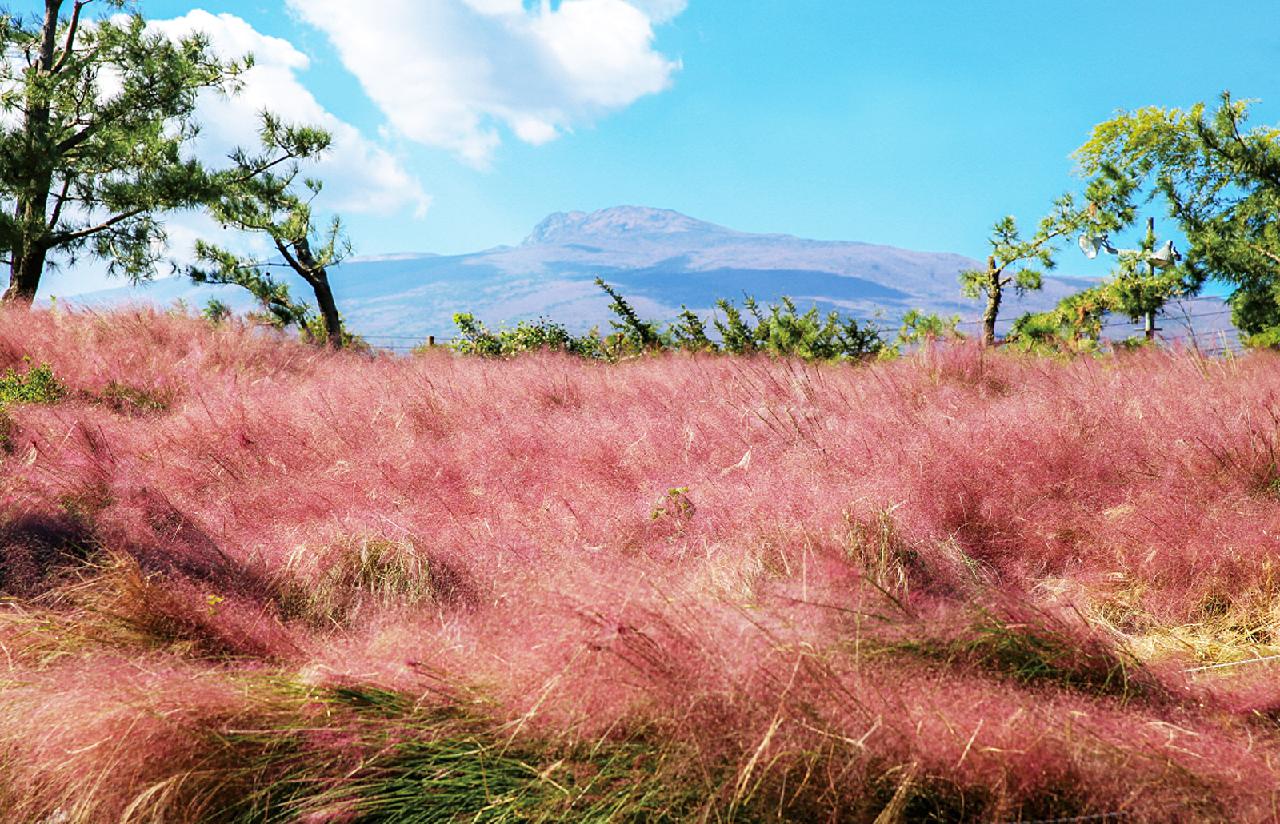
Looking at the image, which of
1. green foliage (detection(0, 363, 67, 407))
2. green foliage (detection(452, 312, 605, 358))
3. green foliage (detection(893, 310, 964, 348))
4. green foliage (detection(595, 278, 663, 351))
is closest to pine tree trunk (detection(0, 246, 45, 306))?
green foliage (detection(452, 312, 605, 358))

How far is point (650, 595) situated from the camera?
2.95 meters

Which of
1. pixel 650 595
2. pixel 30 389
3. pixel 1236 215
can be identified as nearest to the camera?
pixel 650 595

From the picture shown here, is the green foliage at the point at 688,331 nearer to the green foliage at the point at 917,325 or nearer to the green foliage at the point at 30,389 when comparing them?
the green foliage at the point at 917,325

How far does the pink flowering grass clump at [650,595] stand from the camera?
2.49 m

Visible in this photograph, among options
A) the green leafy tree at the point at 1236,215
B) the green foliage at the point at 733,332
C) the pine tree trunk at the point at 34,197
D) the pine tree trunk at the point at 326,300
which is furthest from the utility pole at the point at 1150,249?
the pine tree trunk at the point at 34,197

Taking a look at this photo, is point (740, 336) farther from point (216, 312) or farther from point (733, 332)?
point (216, 312)

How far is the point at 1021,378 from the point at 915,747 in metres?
6.04

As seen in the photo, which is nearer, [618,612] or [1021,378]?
[618,612]

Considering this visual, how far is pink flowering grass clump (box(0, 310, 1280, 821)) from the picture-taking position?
8.17ft

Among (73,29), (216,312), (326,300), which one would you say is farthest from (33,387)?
(73,29)

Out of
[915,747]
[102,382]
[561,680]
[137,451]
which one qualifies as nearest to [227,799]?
[561,680]

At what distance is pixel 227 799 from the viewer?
8.75ft

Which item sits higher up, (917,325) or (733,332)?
(917,325)

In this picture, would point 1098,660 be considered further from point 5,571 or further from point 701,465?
point 5,571
